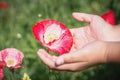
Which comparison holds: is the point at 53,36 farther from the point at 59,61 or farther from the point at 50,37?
the point at 59,61

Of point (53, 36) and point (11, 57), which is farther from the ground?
point (53, 36)

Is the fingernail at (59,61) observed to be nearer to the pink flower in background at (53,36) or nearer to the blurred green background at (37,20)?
the pink flower in background at (53,36)

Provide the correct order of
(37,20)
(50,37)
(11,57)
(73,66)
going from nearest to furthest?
(73,66), (50,37), (11,57), (37,20)

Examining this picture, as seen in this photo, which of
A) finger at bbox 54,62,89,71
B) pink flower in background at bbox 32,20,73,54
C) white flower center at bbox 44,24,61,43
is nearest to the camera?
finger at bbox 54,62,89,71

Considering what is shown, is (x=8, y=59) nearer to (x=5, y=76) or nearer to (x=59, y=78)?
(x=5, y=76)

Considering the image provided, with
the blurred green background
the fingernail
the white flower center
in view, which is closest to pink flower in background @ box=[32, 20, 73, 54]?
the white flower center

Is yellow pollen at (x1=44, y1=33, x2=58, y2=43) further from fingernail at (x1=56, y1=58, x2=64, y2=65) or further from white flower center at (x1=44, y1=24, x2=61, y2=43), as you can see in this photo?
fingernail at (x1=56, y1=58, x2=64, y2=65)

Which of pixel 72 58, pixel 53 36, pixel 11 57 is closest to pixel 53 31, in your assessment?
pixel 53 36
